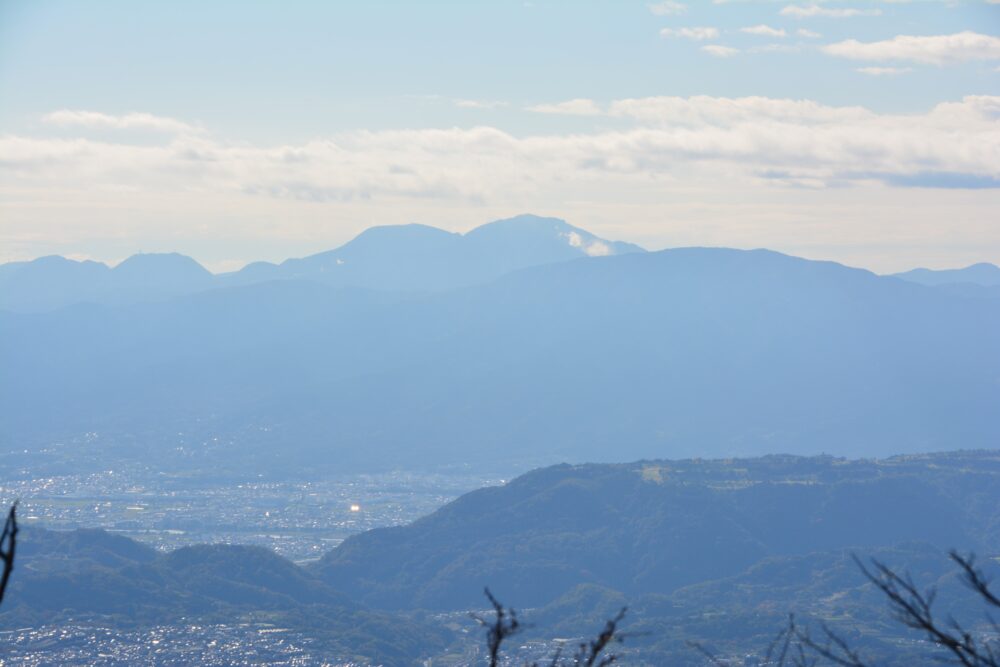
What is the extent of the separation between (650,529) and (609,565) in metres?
8.15

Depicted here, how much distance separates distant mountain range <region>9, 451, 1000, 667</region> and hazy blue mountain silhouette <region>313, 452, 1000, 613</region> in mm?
261

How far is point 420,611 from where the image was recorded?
13612 cm

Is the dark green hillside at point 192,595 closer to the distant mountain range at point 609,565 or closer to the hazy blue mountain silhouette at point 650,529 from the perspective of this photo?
the distant mountain range at point 609,565

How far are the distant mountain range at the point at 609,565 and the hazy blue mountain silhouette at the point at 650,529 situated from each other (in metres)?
0.26

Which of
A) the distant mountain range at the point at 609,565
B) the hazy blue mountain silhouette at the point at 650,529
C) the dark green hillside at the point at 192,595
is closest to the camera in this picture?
the dark green hillside at the point at 192,595

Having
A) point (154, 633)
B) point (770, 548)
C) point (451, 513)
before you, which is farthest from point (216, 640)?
point (770, 548)

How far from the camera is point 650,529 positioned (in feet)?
502

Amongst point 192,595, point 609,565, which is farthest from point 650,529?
point 192,595

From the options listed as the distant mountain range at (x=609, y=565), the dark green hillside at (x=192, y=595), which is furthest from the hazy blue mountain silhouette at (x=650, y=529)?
the dark green hillside at (x=192, y=595)

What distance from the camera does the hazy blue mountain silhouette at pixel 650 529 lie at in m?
143

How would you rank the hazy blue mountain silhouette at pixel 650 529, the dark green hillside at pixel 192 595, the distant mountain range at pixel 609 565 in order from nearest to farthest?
the dark green hillside at pixel 192 595
the distant mountain range at pixel 609 565
the hazy blue mountain silhouette at pixel 650 529

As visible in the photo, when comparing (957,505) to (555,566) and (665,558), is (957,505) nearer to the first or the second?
(665,558)

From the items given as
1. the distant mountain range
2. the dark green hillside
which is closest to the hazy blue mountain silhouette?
the distant mountain range

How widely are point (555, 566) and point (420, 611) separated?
16509mm
